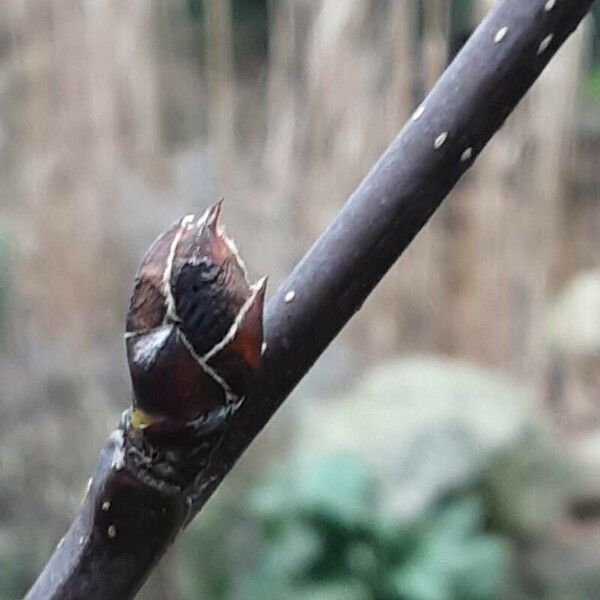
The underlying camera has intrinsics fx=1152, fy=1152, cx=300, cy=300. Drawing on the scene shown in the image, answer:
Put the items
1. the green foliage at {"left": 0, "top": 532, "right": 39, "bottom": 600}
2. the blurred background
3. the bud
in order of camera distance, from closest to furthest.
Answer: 1. the bud
2. the green foliage at {"left": 0, "top": 532, "right": 39, "bottom": 600}
3. the blurred background

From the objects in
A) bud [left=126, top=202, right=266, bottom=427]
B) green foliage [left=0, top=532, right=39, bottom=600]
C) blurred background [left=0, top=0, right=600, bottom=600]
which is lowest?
bud [left=126, top=202, right=266, bottom=427]

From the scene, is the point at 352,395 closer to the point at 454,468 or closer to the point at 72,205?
the point at 454,468

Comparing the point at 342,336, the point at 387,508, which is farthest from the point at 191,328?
the point at 342,336

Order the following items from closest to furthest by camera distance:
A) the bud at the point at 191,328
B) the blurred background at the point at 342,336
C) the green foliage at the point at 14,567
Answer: the bud at the point at 191,328, the green foliage at the point at 14,567, the blurred background at the point at 342,336

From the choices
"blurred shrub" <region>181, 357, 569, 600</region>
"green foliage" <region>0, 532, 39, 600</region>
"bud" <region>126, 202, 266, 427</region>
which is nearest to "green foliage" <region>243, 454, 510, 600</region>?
"blurred shrub" <region>181, 357, 569, 600</region>

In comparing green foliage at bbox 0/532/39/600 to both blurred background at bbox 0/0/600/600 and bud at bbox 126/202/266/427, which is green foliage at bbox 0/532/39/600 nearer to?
blurred background at bbox 0/0/600/600

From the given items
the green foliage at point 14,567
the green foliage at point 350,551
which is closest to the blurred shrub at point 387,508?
the green foliage at point 350,551

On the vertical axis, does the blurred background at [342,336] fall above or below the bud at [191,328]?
above

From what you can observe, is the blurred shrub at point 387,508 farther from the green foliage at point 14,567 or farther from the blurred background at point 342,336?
the green foliage at point 14,567
